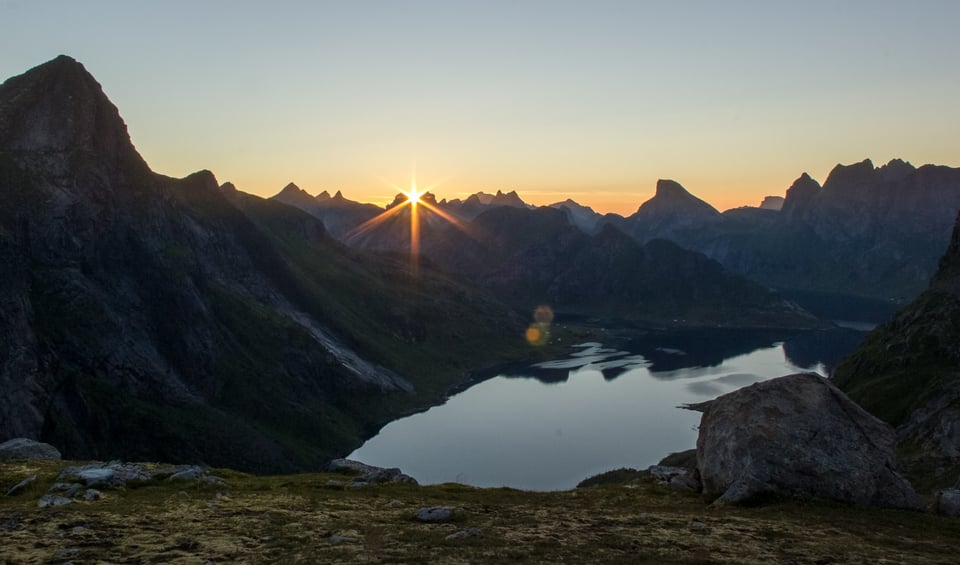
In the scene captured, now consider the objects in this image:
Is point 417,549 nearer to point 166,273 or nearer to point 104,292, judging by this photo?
point 104,292

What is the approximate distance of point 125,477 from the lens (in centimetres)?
5556

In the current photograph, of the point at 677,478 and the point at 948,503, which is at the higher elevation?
the point at 948,503

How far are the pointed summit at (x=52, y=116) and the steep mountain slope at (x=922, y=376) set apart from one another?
7985 inches

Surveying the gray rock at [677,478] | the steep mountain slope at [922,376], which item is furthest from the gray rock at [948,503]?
the steep mountain slope at [922,376]

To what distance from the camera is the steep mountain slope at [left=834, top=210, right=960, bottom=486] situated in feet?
344

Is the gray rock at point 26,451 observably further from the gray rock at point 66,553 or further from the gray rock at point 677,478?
the gray rock at point 677,478

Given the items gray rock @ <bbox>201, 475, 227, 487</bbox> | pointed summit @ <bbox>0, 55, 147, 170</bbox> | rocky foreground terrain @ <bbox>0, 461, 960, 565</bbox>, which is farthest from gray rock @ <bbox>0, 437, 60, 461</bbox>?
pointed summit @ <bbox>0, 55, 147, 170</bbox>

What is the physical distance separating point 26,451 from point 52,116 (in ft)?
499

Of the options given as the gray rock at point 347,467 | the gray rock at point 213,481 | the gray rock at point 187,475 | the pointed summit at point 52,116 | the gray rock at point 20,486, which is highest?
the pointed summit at point 52,116

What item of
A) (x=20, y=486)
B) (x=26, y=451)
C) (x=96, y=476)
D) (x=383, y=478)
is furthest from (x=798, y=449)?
(x=26, y=451)

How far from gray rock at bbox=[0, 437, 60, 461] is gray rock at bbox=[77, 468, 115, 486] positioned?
2057cm

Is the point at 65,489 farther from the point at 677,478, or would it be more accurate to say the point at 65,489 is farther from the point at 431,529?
the point at 677,478

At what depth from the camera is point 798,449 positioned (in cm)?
5162

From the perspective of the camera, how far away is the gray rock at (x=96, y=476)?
53.3 m
